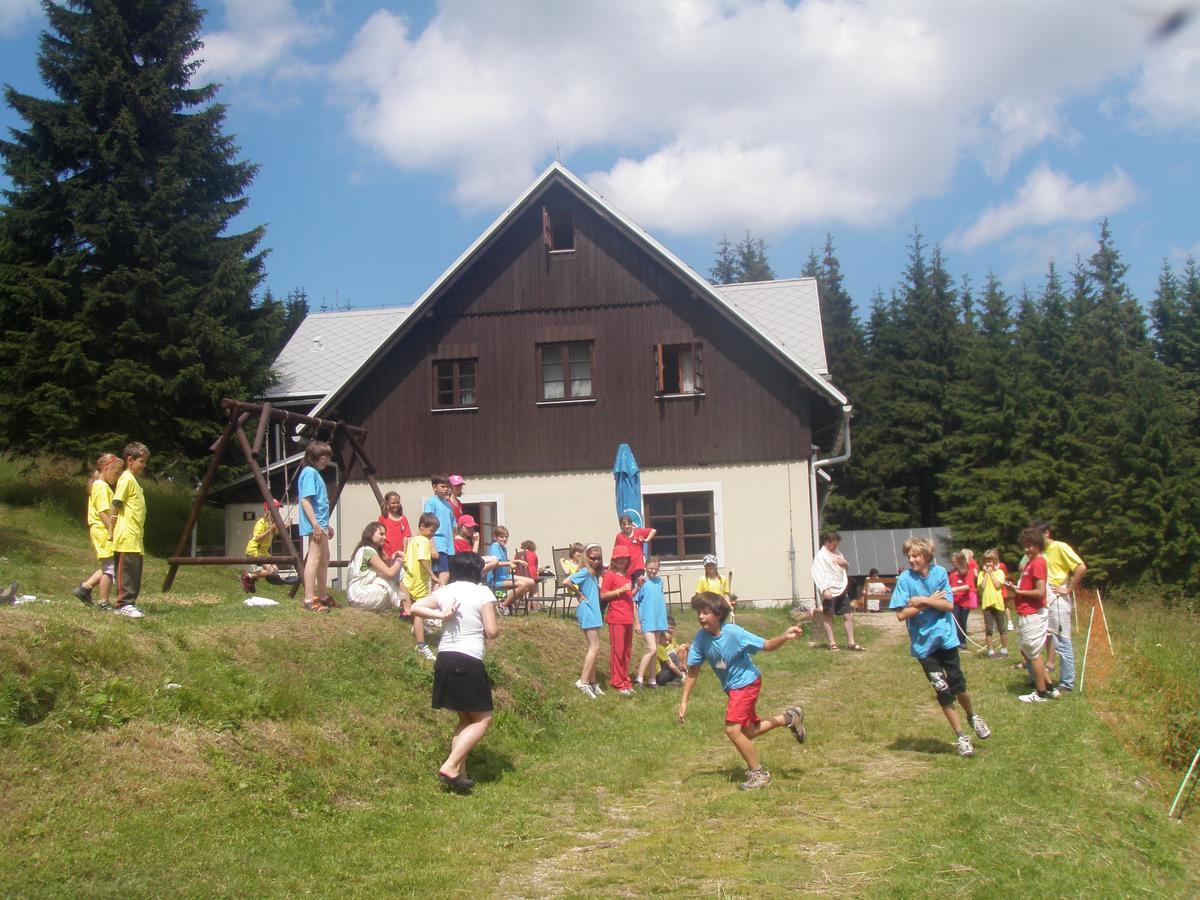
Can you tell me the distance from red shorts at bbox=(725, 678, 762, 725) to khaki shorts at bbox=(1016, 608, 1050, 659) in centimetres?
437

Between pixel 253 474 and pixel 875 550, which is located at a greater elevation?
pixel 253 474

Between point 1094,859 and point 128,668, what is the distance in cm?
591

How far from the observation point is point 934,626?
9.74 meters

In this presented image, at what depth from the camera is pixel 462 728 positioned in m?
8.62

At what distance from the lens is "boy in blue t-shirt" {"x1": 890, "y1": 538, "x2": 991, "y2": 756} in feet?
31.5

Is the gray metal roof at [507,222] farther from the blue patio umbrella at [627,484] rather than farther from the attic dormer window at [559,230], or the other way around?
the blue patio umbrella at [627,484]

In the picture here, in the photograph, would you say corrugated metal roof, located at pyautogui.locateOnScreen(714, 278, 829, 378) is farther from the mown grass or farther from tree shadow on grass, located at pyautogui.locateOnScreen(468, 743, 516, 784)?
tree shadow on grass, located at pyautogui.locateOnScreen(468, 743, 516, 784)

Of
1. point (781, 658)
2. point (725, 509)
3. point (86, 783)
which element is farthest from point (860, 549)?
point (86, 783)

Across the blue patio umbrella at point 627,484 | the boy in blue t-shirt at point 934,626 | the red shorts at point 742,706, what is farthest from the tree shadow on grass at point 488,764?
the blue patio umbrella at point 627,484

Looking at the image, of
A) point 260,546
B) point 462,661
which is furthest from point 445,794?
point 260,546

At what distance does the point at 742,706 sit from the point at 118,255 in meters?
23.4

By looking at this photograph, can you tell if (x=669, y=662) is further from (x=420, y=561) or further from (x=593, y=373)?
(x=593, y=373)

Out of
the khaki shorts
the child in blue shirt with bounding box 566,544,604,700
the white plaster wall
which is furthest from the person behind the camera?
the white plaster wall

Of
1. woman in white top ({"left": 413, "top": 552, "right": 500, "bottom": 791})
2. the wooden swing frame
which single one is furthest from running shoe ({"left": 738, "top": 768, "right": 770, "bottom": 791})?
the wooden swing frame
